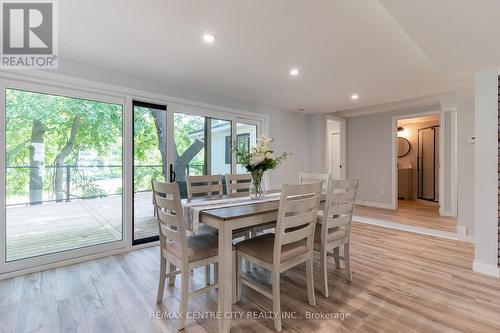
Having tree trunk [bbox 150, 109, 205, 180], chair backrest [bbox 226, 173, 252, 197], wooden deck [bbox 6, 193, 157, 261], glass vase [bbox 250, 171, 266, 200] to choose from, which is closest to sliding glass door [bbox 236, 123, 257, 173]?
tree trunk [bbox 150, 109, 205, 180]

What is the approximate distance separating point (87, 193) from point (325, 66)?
3321 mm

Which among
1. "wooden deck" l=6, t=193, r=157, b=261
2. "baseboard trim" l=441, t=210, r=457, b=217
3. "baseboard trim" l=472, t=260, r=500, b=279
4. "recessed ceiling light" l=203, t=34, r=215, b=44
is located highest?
"recessed ceiling light" l=203, t=34, r=215, b=44

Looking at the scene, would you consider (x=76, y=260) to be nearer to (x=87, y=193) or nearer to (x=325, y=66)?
(x=87, y=193)

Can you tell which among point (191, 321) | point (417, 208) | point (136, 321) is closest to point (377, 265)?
point (191, 321)

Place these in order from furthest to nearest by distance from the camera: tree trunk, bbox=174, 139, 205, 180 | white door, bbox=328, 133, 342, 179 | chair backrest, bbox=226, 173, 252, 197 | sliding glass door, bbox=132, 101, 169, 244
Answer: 1. white door, bbox=328, 133, 342, 179
2. tree trunk, bbox=174, 139, 205, 180
3. sliding glass door, bbox=132, 101, 169, 244
4. chair backrest, bbox=226, 173, 252, 197

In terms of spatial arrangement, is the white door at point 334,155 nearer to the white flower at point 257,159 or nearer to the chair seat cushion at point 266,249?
the white flower at point 257,159

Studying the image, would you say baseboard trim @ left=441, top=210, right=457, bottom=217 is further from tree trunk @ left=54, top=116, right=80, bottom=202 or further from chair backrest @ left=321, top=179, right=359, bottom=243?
tree trunk @ left=54, top=116, right=80, bottom=202

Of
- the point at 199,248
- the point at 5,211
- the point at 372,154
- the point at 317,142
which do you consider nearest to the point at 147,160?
the point at 5,211

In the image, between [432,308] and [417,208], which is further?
[417,208]

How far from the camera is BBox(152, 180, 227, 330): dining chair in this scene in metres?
1.69

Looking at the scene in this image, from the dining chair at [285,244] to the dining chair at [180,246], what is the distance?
0.92 ft

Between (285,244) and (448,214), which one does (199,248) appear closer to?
(285,244)

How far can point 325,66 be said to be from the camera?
115 inches

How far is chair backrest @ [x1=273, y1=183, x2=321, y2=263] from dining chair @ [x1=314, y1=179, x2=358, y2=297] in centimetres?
24
